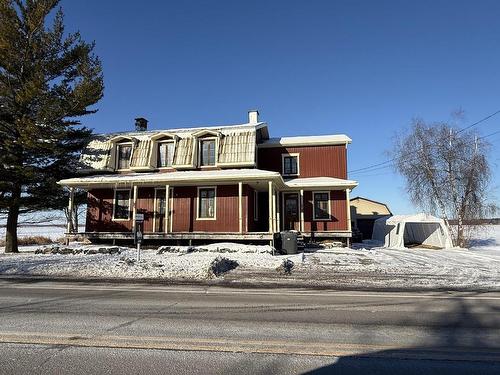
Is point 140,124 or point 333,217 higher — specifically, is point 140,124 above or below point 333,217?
above

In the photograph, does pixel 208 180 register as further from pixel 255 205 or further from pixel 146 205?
pixel 146 205

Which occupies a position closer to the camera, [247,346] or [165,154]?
[247,346]

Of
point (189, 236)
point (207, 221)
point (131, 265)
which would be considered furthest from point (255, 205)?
point (131, 265)

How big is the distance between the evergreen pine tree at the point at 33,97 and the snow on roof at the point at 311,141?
1135 cm

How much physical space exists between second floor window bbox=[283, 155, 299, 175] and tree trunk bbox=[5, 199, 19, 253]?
15.9 metres

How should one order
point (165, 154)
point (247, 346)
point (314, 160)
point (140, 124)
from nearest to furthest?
1. point (247, 346)
2. point (165, 154)
3. point (314, 160)
4. point (140, 124)

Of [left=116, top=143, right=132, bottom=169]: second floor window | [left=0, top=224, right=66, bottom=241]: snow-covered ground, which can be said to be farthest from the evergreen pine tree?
[left=0, top=224, right=66, bottom=241]: snow-covered ground

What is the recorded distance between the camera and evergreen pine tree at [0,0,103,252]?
1967 centimetres

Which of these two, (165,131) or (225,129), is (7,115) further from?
(225,129)

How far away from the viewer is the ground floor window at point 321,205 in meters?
24.5

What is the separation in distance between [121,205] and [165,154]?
430 centimetres

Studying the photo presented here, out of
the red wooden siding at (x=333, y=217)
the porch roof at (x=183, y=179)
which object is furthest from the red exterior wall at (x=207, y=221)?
the porch roof at (x=183, y=179)

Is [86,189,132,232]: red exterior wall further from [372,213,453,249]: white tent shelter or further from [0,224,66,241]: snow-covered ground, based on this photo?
[372,213,453,249]: white tent shelter

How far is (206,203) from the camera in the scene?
22531mm
